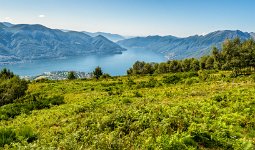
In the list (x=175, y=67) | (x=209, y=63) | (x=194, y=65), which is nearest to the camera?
(x=209, y=63)

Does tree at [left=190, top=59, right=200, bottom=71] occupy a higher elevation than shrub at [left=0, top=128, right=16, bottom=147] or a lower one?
lower

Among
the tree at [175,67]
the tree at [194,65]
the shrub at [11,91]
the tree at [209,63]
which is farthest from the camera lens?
the tree at [175,67]

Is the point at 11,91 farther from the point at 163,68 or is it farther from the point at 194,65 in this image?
the point at 163,68

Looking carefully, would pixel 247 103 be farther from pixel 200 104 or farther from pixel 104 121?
pixel 104 121

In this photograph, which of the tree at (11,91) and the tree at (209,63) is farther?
the tree at (209,63)

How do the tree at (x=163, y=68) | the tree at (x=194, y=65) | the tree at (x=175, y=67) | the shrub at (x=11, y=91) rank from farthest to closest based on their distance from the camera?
the tree at (x=163, y=68), the tree at (x=175, y=67), the tree at (x=194, y=65), the shrub at (x=11, y=91)

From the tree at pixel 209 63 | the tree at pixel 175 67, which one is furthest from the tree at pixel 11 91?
the tree at pixel 175 67

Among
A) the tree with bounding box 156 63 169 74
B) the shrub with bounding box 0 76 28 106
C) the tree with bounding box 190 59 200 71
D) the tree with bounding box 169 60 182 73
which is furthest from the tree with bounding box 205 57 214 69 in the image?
the shrub with bounding box 0 76 28 106

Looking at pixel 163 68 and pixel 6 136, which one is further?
pixel 163 68

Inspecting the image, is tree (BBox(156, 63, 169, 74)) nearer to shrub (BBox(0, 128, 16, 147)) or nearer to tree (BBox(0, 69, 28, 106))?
tree (BBox(0, 69, 28, 106))

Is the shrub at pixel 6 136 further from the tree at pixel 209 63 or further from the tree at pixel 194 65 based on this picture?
the tree at pixel 194 65

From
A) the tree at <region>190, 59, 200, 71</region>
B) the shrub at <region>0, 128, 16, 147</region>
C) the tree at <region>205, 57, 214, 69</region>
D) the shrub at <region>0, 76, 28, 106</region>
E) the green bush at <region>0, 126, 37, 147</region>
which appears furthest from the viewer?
the tree at <region>190, 59, 200, 71</region>

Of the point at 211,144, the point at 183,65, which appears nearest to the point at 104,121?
the point at 211,144

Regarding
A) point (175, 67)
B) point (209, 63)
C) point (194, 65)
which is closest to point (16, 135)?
point (209, 63)
